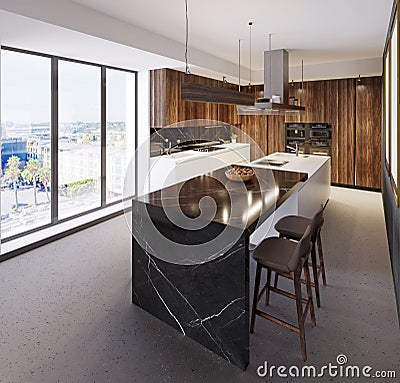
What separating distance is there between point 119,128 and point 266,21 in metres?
2.92

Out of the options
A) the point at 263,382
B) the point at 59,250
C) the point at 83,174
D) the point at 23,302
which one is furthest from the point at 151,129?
the point at 263,382

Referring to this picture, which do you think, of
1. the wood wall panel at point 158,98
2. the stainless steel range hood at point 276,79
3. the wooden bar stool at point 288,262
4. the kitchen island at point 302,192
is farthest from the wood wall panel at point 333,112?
the wooden bar stool at point 288,262

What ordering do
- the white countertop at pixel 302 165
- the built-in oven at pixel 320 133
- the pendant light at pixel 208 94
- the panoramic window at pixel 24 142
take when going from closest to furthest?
1. the pendant light at pixel 208 94
2. the panoramic window at pixel 24 142
3. the white countertop at pixel 302 165
4. the built-in oven at pixel 320 133

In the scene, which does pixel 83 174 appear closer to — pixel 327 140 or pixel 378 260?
pixel 378 260

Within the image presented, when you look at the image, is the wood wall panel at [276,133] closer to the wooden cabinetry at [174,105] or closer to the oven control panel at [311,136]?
the oven control panel at [311,136]

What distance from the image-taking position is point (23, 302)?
296 cm

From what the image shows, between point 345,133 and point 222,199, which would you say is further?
point 345,133

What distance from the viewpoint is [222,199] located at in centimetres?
285

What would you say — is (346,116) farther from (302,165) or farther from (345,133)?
(302,165)

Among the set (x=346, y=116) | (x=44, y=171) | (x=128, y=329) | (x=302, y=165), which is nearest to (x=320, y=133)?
(x=346, y=116)

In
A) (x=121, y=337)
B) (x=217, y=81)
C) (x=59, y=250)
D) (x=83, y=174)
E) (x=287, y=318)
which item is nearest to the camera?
(x=121, y=337)

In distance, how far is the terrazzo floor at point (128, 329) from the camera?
2156 mm

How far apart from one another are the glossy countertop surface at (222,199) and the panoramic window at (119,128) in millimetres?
2405

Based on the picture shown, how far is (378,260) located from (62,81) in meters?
4.39
